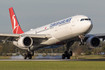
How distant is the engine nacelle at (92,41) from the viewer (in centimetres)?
3641

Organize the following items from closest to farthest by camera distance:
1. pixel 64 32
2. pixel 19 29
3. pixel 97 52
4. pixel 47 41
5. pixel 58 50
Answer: pixel 64 32
pixel 47 41
pixel 19 29
pixel 58 50
pixel 97 52

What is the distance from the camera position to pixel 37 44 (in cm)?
3838

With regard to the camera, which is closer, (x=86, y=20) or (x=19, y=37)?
(x=86, y=20)

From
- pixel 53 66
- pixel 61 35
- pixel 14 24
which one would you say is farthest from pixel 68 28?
pixel 14 24

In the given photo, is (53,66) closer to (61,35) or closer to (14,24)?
(61,35)

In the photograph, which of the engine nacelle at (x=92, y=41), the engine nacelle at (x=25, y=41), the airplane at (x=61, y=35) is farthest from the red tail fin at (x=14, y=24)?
the engine nacelle at (x=92, y=41)

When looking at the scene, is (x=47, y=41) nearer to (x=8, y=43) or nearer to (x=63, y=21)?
(x=63, y=21)

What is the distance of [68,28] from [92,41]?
6065mm

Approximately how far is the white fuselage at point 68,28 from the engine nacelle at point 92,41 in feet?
13.3

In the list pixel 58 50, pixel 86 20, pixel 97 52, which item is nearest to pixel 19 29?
pixel 58 50

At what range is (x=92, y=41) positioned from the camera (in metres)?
37.0

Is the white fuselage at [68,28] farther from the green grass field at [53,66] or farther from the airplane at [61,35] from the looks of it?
the green grass field at [53,66]

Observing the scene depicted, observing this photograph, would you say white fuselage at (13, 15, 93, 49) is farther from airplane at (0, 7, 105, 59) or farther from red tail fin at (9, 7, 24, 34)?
red tail fin at (9, 7, 24, 34)

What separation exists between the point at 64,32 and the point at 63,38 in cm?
120
